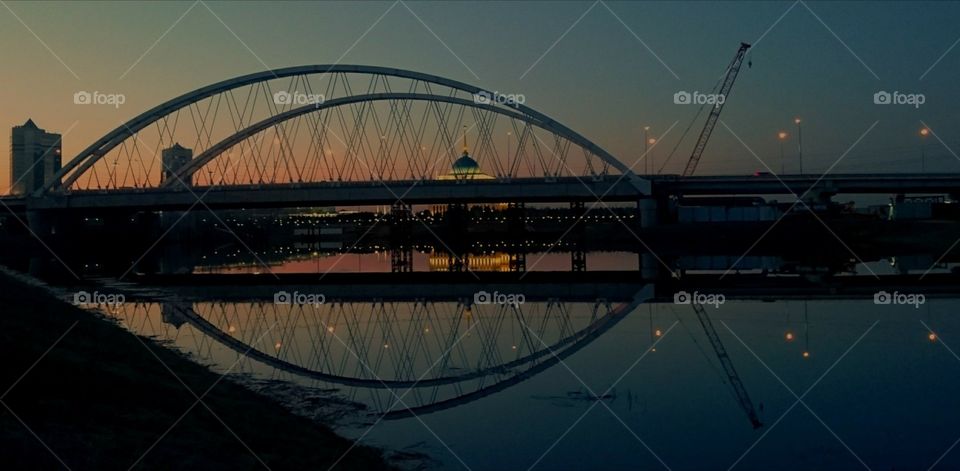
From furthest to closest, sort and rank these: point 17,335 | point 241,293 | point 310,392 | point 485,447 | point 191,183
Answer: point 191,183 → point 241,293 → point 310,392 → point 17,335 → point 485,447

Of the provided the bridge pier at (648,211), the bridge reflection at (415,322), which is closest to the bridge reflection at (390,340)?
the bridge reflection at (415,322)

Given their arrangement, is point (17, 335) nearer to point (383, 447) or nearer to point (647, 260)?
point (383, 447)

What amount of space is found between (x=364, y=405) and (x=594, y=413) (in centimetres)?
420

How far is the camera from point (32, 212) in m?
97.4

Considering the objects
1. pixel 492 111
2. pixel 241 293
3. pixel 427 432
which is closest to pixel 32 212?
pixel 492 111
